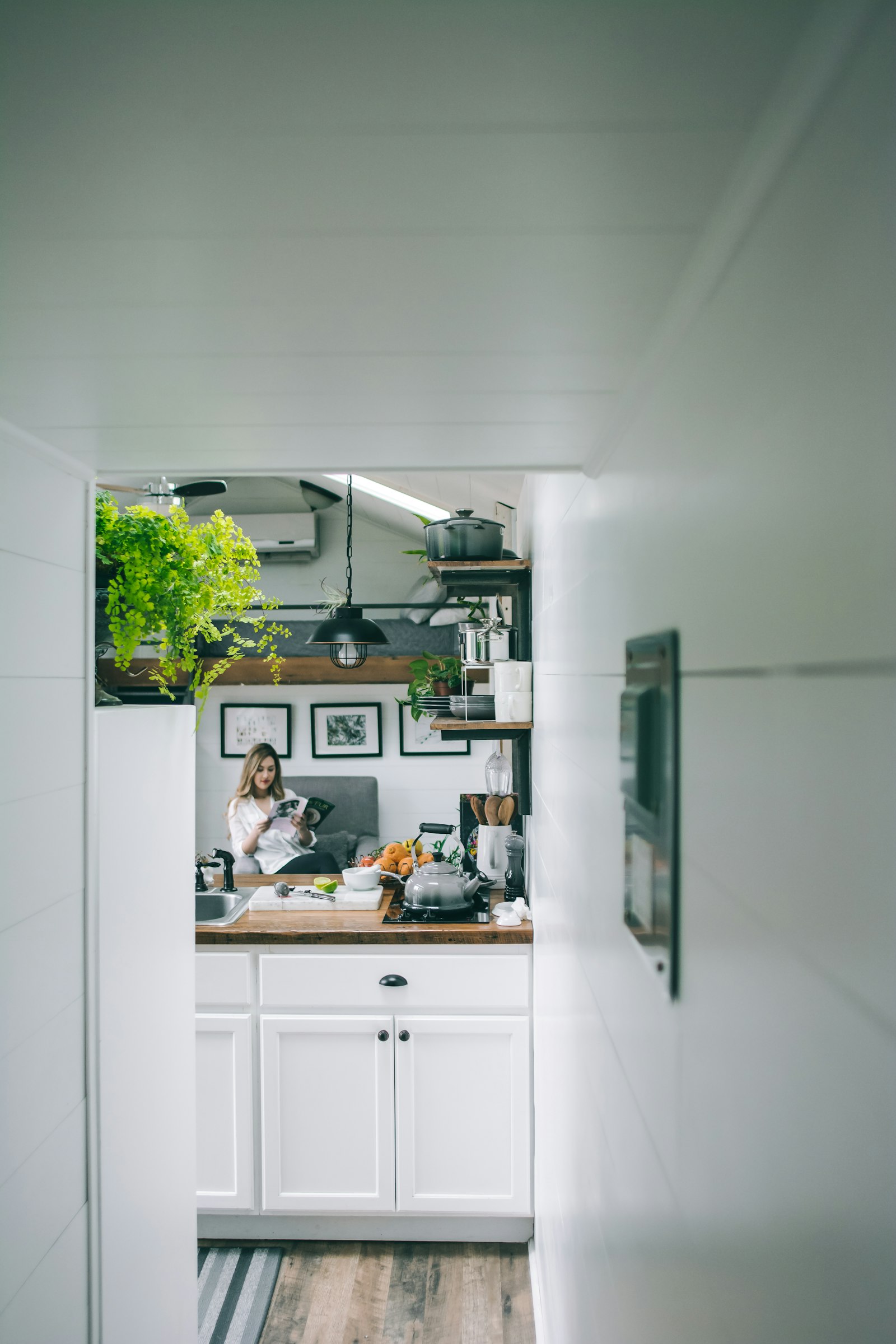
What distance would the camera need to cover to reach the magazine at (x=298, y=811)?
4.95 m

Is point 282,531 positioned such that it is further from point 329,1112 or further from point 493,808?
point 329,1112

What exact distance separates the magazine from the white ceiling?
4.19 m

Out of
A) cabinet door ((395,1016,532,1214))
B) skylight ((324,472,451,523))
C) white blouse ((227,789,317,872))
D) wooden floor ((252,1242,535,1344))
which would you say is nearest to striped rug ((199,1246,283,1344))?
wooden floor ((252,1242,535,1344))

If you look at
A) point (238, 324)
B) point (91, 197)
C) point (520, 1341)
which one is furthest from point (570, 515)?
point (520, 1341)

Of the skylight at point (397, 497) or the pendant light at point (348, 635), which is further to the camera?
the skylight at point (397, 497)

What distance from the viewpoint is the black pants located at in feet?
12.5

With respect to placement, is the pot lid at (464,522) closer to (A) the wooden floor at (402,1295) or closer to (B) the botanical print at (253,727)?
(A) the wooden floor at (402,1295)

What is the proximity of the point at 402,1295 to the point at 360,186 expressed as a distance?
2.81m

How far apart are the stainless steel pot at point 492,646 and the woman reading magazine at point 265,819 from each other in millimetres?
2576

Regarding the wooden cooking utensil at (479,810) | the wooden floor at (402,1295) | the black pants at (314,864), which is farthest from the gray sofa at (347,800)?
the wooden floor at (402,1295)

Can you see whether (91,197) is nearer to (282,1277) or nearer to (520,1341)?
(520,1341)

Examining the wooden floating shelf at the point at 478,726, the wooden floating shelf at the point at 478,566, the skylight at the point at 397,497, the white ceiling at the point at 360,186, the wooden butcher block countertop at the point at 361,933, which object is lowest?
the wooden butcher block countertop at the point at 361,933

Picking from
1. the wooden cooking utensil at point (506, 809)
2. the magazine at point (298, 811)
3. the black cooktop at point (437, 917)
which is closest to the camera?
the black cooktop at point (437, 917)

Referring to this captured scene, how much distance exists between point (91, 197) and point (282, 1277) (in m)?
2.86
